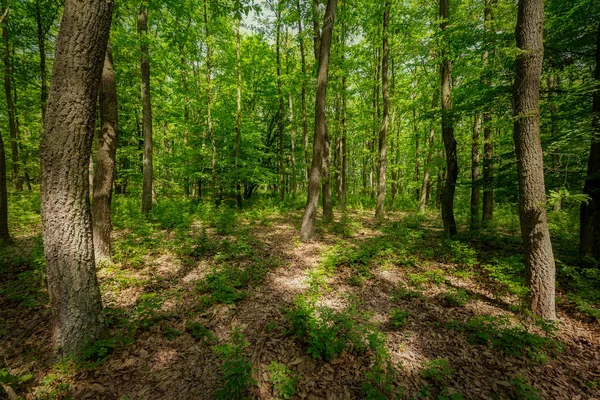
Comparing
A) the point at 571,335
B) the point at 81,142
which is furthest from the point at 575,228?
the point at 81,142

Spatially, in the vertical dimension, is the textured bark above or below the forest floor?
above

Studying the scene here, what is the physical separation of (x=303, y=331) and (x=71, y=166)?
13.3 feet

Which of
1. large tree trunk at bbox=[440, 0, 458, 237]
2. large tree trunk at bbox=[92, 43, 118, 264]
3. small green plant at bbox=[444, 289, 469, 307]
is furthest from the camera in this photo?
large tree trunk at bbox=[440, 0, 458, 237]

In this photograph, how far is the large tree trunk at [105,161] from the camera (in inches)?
226

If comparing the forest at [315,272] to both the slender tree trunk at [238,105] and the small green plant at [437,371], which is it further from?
the slender tree trunk at [238,105]

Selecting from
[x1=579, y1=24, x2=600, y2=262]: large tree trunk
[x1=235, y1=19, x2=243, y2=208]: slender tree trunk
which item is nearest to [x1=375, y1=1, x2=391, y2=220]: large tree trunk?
[x1=579, y1=24, x2=600, y2=262]: large tree trunk

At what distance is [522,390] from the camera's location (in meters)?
3.01

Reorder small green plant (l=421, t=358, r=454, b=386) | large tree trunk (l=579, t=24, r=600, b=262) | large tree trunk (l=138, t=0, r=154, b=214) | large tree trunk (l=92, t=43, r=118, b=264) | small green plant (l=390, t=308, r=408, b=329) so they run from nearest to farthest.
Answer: small green plant (l=421, t=358, r=454, b=386) → small green plant (l=390, t=308, r=408, b=329) → large tree trunk (l=579, t=24, r=600, b=262) → large tree trunk (l=92, t=43, r=118, b=264) → large tree trunk (l=138, t=0, r=154, b=214)

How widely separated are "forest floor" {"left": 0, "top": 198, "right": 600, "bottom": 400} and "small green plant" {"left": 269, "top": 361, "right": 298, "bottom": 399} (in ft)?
0.06

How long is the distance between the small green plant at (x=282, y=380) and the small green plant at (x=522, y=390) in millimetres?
2744

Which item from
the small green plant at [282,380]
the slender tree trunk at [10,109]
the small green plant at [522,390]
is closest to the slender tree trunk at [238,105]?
the slender tree trunk at [10,109]

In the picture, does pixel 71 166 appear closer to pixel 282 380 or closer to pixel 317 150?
pixel 282 380

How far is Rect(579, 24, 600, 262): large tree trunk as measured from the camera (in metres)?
5.49

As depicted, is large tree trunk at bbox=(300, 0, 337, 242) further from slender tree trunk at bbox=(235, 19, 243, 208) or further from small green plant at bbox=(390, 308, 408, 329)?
slender tree trunk at bbox=(235, 19, 243, 208)
